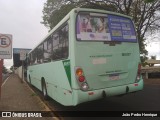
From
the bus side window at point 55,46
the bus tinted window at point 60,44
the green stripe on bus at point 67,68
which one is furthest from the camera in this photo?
the bus side window at point 55,46

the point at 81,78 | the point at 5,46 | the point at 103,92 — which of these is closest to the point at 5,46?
the point at 5,46

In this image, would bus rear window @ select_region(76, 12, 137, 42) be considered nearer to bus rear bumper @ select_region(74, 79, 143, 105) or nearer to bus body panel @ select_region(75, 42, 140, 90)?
bus body panel @ select_region(75, 42, 140, 90)

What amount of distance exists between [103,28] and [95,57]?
103 centimetres

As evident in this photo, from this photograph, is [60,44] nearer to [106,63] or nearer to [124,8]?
[106,63]

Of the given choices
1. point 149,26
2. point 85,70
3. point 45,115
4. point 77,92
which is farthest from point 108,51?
point 149,26

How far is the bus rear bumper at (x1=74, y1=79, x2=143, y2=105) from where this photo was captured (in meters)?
6.34

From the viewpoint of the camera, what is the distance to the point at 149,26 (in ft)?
76.6

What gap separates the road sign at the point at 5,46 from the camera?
8980 millimetres

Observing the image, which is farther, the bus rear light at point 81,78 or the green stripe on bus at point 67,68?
the green stripe on bus at point 67,68

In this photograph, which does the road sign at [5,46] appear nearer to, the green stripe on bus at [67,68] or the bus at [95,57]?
the bus at [95,57]

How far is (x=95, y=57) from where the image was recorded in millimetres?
6793

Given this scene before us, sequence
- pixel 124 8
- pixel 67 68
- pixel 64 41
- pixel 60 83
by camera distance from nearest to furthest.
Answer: pixel 67 68, pixel 64 41, pixel 60 83, pixel 124 8

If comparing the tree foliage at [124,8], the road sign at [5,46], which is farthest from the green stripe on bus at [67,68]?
the tree foliage at [124,8]

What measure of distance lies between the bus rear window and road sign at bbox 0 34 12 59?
372 centimetres
